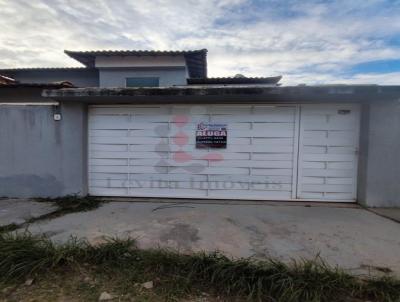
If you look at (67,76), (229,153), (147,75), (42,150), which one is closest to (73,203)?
(42,150)

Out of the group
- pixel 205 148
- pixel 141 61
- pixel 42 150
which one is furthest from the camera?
pixel 141 61

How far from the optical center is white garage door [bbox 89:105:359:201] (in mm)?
6047

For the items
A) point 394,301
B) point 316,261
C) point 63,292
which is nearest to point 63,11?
point 63,292

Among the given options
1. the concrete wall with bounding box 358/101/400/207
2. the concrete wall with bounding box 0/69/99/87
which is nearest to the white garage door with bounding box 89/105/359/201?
the concrete wall with bounding box 358/101/400/207

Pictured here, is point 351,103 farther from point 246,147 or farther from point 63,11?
point 63,11

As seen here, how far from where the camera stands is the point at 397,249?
3535mm

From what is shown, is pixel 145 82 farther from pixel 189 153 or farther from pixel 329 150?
pixel 329 150

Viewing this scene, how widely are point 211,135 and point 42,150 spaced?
398cm

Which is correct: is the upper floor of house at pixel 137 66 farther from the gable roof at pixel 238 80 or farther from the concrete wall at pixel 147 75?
the gable roof at pixel 238 80

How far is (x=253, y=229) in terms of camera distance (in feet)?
14.1

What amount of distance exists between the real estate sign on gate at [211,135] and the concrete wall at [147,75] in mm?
6479

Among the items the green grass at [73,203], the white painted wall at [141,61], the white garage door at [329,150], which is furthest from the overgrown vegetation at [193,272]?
the white painted wall at [141,61]

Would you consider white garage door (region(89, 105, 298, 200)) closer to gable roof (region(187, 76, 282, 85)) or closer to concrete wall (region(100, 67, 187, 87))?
gable roof (region(187, 76, 282, 85))

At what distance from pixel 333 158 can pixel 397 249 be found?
279cm
